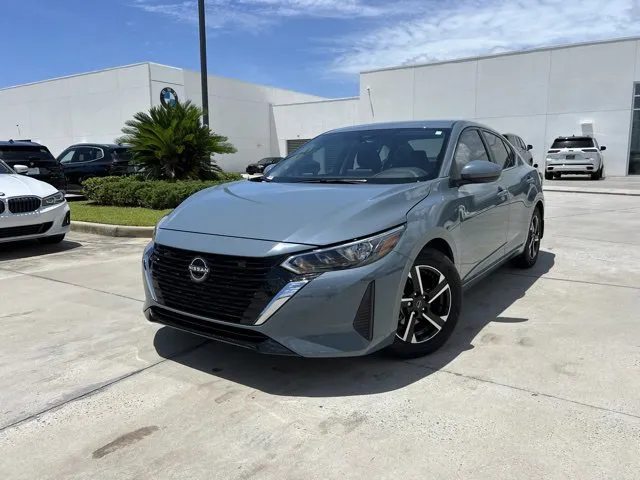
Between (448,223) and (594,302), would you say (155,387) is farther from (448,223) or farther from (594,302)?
(594,302)

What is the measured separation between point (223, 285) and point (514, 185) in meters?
3.36

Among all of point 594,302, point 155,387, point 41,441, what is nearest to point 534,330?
point 594,302

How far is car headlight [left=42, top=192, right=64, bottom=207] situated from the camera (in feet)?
24.0

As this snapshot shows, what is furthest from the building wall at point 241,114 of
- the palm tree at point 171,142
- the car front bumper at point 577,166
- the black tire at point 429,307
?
the black tire at point 429,307

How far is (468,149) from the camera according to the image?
4.35m

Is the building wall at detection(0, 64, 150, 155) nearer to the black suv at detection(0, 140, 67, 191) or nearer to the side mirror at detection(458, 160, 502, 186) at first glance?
the black suv at detection(0, 140, 67, 191)

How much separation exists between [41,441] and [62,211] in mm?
5644

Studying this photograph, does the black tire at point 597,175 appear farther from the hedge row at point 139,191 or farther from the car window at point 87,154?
the car window at point 87,154

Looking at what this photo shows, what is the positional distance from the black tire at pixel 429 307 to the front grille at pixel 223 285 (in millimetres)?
911

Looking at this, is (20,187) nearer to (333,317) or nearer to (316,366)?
(316,366)

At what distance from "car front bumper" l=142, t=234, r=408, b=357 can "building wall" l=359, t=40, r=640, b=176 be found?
2589 cm

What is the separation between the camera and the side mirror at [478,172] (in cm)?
373

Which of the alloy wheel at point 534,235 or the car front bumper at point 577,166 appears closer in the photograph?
the alloy wheel at point 534,235

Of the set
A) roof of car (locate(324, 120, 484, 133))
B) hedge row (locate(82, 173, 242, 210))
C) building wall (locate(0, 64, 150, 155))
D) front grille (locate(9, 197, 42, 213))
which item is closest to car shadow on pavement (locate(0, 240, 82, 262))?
front grille (locate(9, 197, 42, 213))
